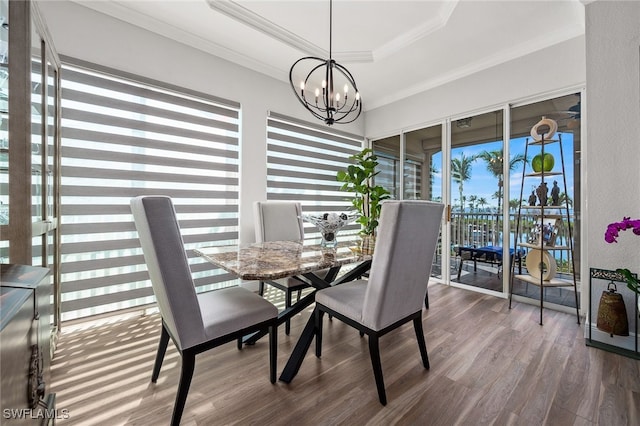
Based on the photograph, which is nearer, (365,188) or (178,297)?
(178,297)

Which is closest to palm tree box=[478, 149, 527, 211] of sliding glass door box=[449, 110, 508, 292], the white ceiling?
sliding glass door box=[449, 110, 508, 292]

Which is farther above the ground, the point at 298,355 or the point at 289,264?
the point at 289,264

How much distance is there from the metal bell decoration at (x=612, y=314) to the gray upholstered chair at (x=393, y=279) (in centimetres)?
147

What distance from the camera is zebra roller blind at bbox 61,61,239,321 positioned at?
2.17m

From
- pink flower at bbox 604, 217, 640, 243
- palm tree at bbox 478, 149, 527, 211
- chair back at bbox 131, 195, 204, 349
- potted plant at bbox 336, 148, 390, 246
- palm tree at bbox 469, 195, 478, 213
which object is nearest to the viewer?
chair back at bbox 131, 195, 204, 349

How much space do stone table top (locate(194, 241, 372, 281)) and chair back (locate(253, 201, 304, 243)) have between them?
0.51m

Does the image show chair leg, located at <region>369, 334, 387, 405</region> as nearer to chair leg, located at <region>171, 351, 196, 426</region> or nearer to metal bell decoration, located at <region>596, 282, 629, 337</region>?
chair leg, located at <region>171, 351, 196, 426</region>

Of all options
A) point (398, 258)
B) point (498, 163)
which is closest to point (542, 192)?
point (498, 163)

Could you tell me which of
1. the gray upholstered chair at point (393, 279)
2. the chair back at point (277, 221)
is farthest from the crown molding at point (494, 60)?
the gray upholstered chair at point (393, 279)

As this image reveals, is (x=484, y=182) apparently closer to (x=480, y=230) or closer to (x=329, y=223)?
(x=480, y=230)

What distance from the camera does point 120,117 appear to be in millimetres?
2367

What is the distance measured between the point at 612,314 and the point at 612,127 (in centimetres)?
139

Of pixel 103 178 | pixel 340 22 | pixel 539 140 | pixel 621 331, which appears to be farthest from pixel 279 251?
pixel 539 140

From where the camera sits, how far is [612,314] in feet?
6.41
